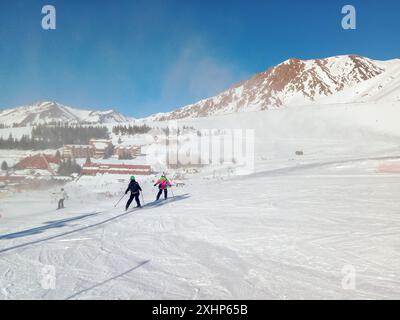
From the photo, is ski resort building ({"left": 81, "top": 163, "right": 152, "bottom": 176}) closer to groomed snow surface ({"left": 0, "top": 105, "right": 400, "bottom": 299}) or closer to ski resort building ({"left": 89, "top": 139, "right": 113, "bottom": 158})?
ski resort building ({"left": 89, "top": 139, "right": 113, "bottom": 158})

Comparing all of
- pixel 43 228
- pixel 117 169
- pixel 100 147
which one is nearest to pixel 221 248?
pixel 43 228

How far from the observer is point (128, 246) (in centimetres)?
879

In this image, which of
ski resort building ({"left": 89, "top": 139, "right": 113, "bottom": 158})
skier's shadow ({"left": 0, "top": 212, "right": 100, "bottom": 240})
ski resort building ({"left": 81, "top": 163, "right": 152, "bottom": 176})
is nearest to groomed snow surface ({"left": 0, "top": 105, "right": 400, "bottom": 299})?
skier's shadow ({"left": 0, "top": 212, "right": 100, "bottom": 240})

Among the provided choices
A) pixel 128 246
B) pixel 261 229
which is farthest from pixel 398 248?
pixel 128 246

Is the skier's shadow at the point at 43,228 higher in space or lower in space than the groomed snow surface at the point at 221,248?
lower

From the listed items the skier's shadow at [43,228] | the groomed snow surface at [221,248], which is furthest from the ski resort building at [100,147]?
the skier's shadow at [43,228]

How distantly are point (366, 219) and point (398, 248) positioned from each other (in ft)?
10.3

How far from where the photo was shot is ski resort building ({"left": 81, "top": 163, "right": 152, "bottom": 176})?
40763mm

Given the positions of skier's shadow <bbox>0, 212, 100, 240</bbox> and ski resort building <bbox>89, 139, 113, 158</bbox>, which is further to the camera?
ski resort building <bbox>89, 139, 113, 158</bbox>

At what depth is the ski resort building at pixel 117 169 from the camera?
40.8 meters

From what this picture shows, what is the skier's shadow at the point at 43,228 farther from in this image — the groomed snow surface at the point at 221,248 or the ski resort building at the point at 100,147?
the ski resort building at the point at 100,147

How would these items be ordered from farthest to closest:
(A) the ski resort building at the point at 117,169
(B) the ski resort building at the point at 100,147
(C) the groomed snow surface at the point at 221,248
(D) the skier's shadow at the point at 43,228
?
(B) the ski resort building at the point at 100,147, (A) the ski resort building at the point at 117,169, (D) the skier's shadow at the point at 43,228, (C) the groomed snow surface at the point at 221,248

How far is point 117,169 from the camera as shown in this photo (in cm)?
4259

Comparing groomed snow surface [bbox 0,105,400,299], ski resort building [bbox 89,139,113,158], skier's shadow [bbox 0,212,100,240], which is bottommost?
skier's shadow [bbox 0,212,100,240]
